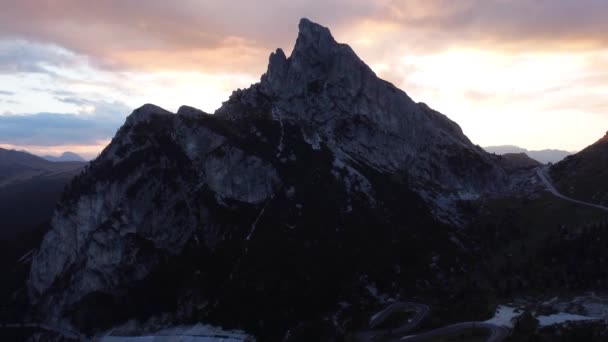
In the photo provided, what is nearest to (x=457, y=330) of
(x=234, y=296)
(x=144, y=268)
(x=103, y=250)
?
(x=234, y=296)

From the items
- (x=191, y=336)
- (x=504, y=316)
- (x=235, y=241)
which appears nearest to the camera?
(x=504, y=316)

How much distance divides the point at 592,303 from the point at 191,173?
13073cm

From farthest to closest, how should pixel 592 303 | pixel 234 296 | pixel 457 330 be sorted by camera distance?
pixel 234 296 → pixel 592 303 → pixel 457 330

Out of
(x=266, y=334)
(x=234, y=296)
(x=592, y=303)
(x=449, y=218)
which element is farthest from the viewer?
(x=449, y=218)

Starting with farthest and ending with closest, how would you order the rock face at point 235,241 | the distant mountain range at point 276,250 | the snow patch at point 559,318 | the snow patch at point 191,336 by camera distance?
the rock face at point 235,241
the distant mountain range at point 276,250
the snow patch at point 191,336
the snow patch at point 559,318

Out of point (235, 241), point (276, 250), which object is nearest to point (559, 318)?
point (276, 250)

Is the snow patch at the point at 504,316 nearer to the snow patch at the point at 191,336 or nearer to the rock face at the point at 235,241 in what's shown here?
the rock face at the point at 235,241

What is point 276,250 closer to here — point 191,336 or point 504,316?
point 191,336

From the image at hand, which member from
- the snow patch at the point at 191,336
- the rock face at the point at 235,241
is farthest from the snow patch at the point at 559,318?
the snow patch at the point at 191,336

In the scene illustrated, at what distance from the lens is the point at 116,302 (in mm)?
177375

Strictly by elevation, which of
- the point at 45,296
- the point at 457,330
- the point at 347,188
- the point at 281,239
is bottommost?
the point at 45,296

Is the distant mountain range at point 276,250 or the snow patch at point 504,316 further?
the distant mountain range at point 276,250

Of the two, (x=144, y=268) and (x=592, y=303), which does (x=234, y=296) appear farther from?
(x=592, y=303)

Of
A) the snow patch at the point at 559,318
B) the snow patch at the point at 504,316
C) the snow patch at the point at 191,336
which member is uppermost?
the snow patch at the point at 559,318
